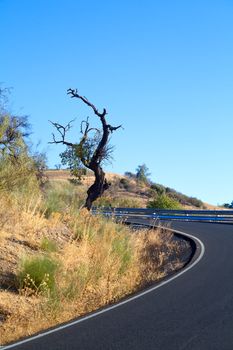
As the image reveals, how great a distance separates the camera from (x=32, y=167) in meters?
18.7

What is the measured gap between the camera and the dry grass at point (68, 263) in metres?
10.4

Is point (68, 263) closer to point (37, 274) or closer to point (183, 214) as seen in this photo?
point (37, 274)

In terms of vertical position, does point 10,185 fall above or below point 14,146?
below

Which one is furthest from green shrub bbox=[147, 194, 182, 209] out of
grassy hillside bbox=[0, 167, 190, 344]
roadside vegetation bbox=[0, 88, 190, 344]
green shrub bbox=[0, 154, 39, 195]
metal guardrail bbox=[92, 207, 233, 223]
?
green shrub bbox=[0, 154, 39, 195]

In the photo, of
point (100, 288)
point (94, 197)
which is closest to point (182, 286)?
point (100, 288)

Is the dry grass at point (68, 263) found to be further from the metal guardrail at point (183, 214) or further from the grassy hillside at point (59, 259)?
the metal guardrail at point (183, 214)

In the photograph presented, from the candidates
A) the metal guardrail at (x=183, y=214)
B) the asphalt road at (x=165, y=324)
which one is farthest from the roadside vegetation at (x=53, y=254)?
the metal guardrail at (x=183, y=214)

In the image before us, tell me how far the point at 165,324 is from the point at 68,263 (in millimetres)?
5203

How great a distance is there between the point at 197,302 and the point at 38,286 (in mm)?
3188

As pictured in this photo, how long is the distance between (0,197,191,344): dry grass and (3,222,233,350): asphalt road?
2.77 ft

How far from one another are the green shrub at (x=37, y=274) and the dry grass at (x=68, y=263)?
9 cm

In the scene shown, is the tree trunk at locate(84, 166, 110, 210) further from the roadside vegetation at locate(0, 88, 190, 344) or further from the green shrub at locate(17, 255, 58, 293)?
the green shrub at locate(17, 255, 58, 293)

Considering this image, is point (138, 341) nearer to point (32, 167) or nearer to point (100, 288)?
point (100, 288)

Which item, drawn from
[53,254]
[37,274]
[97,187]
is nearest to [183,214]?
[97,187]
